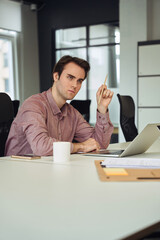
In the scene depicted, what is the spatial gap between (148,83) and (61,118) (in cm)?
420

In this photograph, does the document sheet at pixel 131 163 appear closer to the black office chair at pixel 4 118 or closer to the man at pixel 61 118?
the man at pixel 61 118

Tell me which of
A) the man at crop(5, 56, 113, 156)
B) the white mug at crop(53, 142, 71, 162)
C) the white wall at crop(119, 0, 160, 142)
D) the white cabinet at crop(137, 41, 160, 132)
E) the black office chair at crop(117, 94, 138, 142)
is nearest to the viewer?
the white mug at crop(53, 142, 71, 162)

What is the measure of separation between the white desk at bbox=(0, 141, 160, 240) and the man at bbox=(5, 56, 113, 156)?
68 cm

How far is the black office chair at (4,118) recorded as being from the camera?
93.7 inches

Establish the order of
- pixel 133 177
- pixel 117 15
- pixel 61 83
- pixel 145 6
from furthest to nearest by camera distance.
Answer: pixel 117 15, pixel 145 6, pixel 61 83, pixel 133 177

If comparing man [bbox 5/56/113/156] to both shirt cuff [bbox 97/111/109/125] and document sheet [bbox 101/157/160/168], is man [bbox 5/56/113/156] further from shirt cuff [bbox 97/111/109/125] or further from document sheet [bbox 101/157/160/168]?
document sheet [bbox 101/157/160/168]

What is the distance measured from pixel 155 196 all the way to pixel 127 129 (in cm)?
230

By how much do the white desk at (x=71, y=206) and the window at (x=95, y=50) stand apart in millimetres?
6641

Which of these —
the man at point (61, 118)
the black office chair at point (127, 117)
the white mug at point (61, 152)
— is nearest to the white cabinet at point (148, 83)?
the black office chair at point (127, 117)

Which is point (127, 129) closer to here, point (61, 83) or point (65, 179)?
point (61, 83)

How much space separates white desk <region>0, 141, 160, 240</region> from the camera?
0.81 metres

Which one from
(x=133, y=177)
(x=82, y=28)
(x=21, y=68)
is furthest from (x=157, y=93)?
(x=133, y=177)

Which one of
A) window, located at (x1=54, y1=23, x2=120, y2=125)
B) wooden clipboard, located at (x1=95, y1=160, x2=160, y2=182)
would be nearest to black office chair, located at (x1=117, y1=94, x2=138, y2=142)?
wooden clipboard, located at (x1=95, y1=160, x2=160, y2=182)

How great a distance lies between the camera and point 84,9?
8242mm
